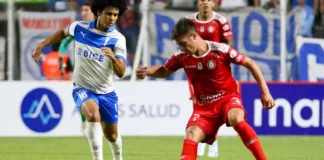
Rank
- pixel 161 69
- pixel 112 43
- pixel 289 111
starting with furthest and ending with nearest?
pixel 289 111 < pixel 112 43 < pixel 161 69

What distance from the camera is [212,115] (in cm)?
998

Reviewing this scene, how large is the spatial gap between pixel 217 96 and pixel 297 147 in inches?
212

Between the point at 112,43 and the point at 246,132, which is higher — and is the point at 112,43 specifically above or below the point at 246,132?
above

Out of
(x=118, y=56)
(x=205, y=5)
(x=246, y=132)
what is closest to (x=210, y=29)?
(x=205, y=5)

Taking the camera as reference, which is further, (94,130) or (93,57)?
(93,57)

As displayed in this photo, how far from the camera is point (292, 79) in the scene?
58.8 feet

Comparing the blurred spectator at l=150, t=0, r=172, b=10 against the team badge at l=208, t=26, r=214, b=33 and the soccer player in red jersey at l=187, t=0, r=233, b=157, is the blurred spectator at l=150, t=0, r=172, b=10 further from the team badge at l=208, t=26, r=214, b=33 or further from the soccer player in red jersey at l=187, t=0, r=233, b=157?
the team badge at l=208, t=26, r=214, b=33

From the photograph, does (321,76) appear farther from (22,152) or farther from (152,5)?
(22,152)

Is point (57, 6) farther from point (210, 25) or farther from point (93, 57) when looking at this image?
point (93, 57)

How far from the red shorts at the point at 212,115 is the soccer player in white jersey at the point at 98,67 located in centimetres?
123

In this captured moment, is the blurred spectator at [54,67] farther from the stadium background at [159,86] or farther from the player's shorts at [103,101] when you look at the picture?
the player's shorts at [103,101]

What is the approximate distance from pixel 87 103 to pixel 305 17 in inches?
324

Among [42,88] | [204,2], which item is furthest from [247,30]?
[204,2]

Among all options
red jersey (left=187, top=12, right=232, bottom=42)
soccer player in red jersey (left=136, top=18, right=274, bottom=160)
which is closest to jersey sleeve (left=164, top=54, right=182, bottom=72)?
soccer player in red jersey (left=136, top=18, right=274, bottom=160)
